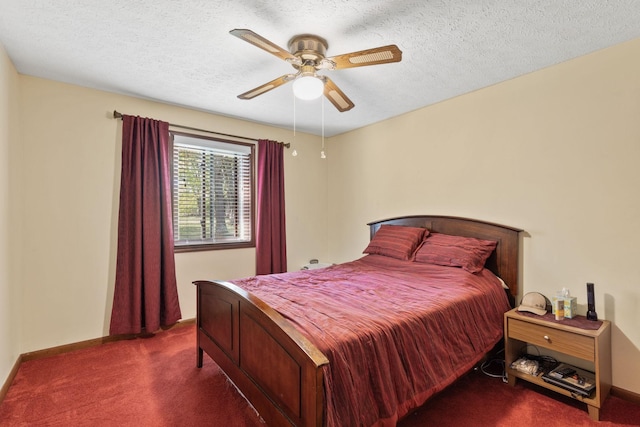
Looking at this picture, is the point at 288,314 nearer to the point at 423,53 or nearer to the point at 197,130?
the point at 423,53

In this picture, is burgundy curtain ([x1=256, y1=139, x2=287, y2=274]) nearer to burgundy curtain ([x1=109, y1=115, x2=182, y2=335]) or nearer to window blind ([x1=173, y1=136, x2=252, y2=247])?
window blind ([x1=173, y1=136, x2=252, y2=247])

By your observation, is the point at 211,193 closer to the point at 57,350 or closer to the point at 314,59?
the point at 57,350

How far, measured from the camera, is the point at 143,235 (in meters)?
2.99

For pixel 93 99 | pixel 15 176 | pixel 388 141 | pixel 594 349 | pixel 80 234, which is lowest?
pixel 594 349

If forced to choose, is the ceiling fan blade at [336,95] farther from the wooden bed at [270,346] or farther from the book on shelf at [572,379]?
the book on shelf at [572,379]

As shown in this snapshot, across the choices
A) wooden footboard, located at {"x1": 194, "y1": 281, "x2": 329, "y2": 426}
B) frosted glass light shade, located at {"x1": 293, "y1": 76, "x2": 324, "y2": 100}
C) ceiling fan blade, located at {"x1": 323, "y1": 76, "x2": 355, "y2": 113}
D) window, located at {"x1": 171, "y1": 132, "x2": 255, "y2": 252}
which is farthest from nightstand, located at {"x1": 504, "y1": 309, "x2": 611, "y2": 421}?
window, located at {"x1": 171, "y1": 132, "x2": 255, "y2": 252}

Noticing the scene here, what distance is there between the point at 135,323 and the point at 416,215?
308 centimetres

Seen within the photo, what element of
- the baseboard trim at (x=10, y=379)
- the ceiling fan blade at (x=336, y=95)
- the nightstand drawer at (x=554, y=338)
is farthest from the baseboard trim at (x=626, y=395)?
the baseboard trim at (x=10, y=379)

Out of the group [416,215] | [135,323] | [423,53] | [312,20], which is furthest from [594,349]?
[135,323]

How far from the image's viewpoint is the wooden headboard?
2568mm

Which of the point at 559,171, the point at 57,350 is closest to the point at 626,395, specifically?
the point at 559,171

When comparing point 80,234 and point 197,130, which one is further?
point 197,130

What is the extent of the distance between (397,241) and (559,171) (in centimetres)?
146

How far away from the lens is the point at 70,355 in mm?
2672
